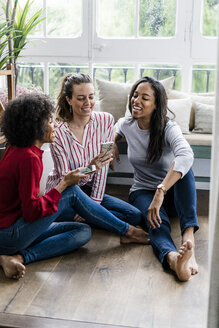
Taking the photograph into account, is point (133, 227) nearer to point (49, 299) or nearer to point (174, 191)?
point (174, 191)

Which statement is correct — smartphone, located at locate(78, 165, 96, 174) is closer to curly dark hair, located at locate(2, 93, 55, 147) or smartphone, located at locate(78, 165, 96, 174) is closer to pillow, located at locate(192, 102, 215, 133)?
curly dark hair, located at locate(2, 93, 55, 147)

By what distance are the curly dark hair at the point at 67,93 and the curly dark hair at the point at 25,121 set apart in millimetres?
501

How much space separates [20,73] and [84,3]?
925 millimetres

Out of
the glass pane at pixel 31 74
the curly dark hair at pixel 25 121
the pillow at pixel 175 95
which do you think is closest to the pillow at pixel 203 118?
the pillow at pixel 175 95

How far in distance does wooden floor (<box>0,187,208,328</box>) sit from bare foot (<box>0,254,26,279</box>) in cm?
3

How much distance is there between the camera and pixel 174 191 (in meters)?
2.58

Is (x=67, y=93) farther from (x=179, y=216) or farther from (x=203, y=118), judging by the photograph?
(x=203, y=118)

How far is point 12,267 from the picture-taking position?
87.7 inches

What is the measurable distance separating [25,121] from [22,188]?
327mm

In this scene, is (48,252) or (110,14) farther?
(110,14)

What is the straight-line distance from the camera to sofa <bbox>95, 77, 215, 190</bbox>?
3.55 meters

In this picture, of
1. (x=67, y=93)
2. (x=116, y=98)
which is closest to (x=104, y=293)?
(x=67, y=93)

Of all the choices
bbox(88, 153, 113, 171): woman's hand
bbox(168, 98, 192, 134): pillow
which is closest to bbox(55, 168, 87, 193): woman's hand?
bbox(88, 153, 113, 171): woman's hand

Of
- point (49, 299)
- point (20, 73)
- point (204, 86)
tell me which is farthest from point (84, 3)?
point (49, 299)
